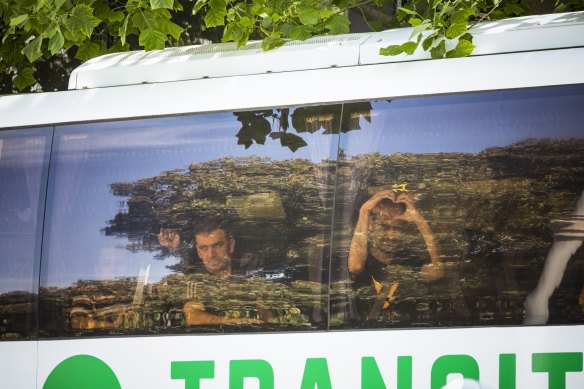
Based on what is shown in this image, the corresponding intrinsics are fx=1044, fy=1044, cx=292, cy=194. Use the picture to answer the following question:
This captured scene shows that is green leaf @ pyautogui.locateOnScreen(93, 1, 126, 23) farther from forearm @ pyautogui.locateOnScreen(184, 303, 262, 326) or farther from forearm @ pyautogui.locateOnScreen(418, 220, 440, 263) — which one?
forearm @ pyautogui.locateOnScreen(418, 220, 440, 263)

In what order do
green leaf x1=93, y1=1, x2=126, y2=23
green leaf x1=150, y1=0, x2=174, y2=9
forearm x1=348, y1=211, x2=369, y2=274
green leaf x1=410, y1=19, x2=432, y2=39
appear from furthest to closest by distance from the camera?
1. green leaf x1=93, y1=1, x2=126, y2=23
2. green leaf x1=150, y1=0, x2=174, y2=9
3. green leaf x1=410, y1=19, x2=432, y2=39
4. forearm x1=348, y1=211, x2=369, y2=274

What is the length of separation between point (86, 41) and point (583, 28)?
4414 mm

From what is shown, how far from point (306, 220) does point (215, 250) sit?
1.67ft

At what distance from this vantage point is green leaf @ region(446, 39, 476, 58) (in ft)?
17.1

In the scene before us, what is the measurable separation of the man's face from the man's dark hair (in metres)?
0.01

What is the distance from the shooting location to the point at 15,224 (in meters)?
5.82

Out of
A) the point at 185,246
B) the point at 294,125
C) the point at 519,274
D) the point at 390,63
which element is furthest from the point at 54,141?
the point at 519,274

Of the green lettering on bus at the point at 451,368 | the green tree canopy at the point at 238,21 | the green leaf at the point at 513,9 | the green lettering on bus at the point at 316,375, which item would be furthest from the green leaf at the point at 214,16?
the green lettering on bus at the point at 451,368

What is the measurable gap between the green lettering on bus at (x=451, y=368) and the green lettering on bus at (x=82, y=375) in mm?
1651

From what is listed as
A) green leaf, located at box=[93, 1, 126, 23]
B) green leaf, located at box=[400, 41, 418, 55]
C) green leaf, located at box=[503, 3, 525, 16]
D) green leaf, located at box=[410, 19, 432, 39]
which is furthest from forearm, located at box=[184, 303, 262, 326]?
green leaf, located at box=[503, 3, 525, 16]

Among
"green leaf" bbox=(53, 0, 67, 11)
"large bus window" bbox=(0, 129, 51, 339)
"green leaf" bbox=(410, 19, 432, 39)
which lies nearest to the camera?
"green leaf" bbox=(410, 19, 432, 39)

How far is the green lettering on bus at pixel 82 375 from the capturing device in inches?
213

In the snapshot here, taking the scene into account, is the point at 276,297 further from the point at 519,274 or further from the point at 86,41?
the point at 86,41

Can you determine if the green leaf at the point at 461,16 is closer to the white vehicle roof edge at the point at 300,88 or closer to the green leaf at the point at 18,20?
the white vehicle roof edge at the point at 300,88
